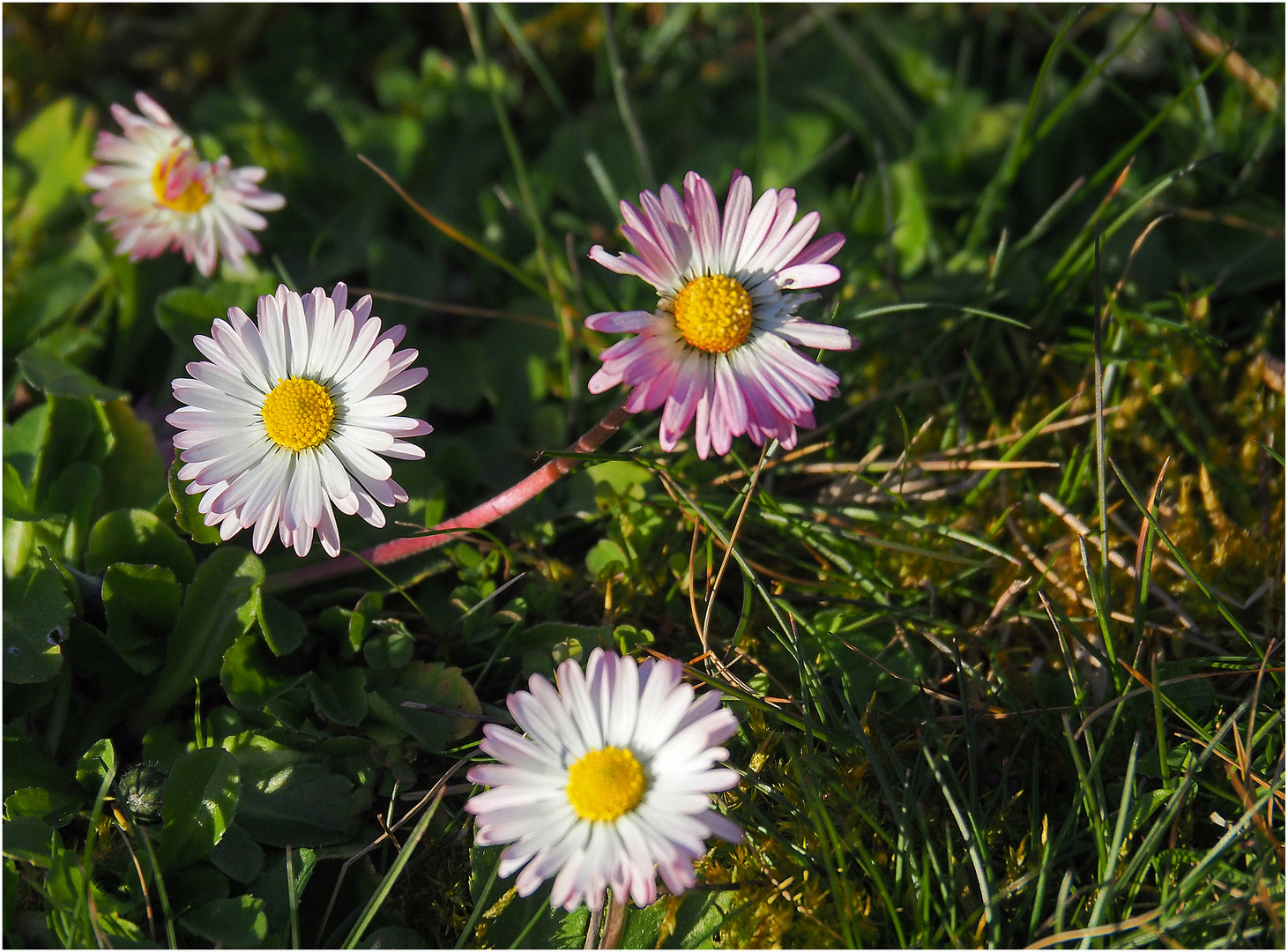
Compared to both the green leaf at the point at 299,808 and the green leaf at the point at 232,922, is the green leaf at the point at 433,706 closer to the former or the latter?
the green leaf at the point at 299,808

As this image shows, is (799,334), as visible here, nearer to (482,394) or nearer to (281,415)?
(281,415)

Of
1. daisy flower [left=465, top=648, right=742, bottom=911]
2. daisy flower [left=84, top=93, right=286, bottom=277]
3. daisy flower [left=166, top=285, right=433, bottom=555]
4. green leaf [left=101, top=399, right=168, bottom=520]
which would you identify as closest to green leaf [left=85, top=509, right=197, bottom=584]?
green leaf [left=101, top=399, right=168, bottom=520]

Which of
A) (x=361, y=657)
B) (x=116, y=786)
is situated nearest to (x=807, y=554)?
(x=361, y=657)

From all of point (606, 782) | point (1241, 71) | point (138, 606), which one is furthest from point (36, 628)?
point (1241, 71)

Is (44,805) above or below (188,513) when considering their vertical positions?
below

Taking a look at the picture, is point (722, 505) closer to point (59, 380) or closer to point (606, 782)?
point (606, 782)

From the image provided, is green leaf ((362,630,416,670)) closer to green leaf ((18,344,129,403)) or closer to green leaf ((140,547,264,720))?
green leaf ((140,547,264,720))
